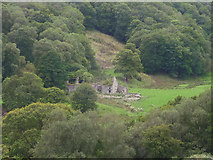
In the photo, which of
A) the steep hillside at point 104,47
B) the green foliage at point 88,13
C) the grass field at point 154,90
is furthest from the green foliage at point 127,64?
the green foliage at point 88,13

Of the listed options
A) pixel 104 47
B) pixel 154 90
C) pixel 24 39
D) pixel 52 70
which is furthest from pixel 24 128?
pixel 104 47

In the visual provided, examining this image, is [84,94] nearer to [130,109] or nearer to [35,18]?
[130,109]

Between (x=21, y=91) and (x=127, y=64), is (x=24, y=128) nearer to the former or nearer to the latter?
(x=21, y=91)

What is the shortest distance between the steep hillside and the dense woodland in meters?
3.65

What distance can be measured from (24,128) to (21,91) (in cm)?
965

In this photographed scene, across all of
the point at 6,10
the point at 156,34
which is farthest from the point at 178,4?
the point at 6,10

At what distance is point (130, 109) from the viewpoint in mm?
39438

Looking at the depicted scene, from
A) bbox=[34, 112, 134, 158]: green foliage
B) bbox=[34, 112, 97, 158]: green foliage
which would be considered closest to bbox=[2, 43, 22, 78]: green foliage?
bbox=[34, 112, 134, 158]: green foliage

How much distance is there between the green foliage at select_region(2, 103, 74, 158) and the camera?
2552 centimetres

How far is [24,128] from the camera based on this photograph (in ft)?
89.6

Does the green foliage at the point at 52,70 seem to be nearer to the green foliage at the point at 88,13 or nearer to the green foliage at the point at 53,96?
the green foliage at the point at 53,96

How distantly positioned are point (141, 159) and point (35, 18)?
40587 millimetres

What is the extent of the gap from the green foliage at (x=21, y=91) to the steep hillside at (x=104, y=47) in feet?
83.3

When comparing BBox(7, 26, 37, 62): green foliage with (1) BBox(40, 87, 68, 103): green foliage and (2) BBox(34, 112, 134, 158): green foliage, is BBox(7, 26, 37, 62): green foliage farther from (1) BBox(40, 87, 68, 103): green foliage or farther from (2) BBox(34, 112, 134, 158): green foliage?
(2) BBox(34, 112, 134, 158): green foliage
